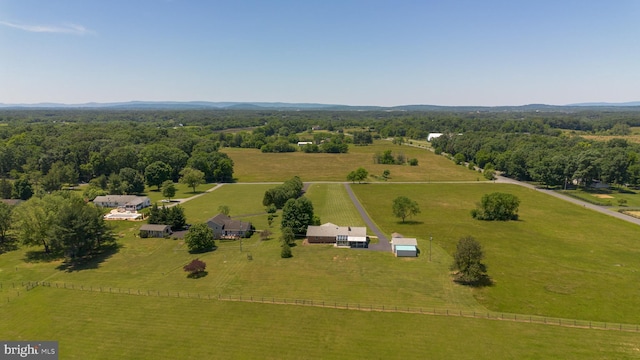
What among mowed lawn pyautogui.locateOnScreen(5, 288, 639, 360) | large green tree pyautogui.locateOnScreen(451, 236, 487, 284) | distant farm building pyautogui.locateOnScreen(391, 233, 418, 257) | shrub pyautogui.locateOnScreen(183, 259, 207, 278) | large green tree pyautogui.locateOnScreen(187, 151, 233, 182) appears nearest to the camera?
mowed lawn pyautogui.locateOnScreen(5, 288, 639, 360)

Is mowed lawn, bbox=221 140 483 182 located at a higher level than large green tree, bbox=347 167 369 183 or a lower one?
lower

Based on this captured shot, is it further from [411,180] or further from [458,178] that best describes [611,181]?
[411,180]

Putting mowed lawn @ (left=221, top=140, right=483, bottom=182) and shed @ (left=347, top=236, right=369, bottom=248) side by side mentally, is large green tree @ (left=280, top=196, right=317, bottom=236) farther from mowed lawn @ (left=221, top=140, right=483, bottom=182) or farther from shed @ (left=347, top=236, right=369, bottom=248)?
mowed lawn @ (left=221, top=140, right=483, bottom=182)

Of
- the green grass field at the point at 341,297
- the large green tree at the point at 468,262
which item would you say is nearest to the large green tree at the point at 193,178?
the green grass field at the point at 341,297

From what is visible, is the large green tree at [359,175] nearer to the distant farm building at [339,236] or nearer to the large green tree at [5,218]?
the distant farm building at [339,236]

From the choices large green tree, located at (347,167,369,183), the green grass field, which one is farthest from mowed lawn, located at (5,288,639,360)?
large green tree, located at (347,167,369,183)

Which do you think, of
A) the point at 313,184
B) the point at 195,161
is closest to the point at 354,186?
the point at 313,184

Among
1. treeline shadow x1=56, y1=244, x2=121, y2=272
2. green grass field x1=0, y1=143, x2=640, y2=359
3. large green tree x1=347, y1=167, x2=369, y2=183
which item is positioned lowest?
treeline shadow x1=56, y1=244, x2=121, y2=272
